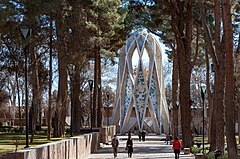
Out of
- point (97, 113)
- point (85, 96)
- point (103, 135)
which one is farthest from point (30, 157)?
point (85, 96)

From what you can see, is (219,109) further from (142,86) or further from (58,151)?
(142,86)

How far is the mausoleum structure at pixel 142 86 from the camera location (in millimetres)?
64688

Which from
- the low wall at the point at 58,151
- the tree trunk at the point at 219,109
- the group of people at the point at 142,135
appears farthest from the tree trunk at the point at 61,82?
the group of people at the point at 142,135

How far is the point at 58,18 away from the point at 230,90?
16963 mm

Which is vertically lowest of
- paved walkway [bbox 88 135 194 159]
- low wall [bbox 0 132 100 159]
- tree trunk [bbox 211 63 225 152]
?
paved walkway [bbox 88 135 194 159]

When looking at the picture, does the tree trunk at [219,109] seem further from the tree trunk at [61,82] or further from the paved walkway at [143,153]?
the tree trunk at [61,82]

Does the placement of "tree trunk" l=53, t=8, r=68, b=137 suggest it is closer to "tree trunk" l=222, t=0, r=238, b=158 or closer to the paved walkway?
the paved walkway

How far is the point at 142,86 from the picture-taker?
2589 inches

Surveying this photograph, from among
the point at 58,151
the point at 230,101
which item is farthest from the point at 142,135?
the point at 230,101

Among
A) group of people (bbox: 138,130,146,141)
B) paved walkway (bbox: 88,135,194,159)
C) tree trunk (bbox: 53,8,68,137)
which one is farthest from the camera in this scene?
group of people (bbox: 138,130,146,141)

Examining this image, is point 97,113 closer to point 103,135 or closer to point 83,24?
point 103,135

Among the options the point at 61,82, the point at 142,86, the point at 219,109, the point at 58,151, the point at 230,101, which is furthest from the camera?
the point at 142,86

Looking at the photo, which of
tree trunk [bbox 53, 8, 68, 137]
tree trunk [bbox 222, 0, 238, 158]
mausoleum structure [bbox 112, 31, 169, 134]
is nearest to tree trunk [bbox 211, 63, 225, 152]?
tree trunk [bbox 222, 0, 238, 158]

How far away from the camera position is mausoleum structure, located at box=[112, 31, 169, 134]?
6469 cm
